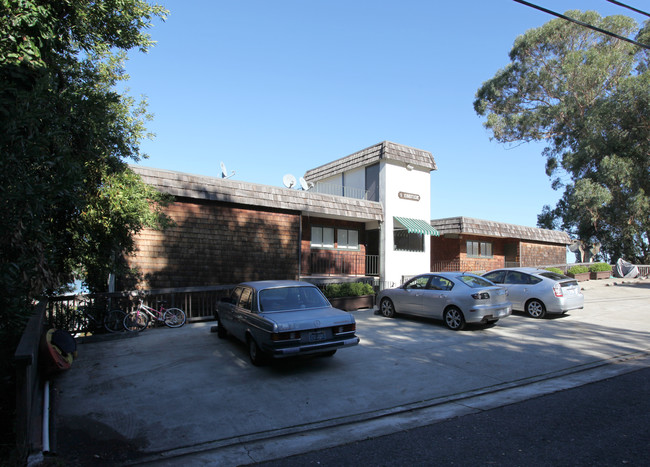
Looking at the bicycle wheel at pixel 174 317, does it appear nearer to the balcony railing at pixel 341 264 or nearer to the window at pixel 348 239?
the balcony railing at pixel 341 264

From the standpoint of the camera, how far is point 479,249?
83.7 feet

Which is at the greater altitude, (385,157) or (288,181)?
(385,157)

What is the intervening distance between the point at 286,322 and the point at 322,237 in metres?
11.5

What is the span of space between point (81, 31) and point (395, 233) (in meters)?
15.5

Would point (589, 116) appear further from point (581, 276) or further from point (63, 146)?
point (63, 146)

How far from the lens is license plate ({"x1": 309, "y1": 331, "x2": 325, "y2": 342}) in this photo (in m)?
6.71

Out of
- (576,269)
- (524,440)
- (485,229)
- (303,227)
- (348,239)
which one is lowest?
(524,440)

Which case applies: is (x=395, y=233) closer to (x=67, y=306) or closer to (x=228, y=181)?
(x=228, y=181)

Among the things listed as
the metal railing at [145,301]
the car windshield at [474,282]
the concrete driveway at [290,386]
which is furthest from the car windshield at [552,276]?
the metal railing at [145,301]

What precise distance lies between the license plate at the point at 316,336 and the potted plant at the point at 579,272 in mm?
23350

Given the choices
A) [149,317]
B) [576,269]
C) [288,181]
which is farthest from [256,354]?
[576,269]

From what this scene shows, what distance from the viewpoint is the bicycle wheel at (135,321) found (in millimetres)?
10422

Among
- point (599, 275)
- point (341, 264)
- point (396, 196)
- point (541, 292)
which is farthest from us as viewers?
point (599, 275)

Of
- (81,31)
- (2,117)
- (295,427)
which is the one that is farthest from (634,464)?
(81,31)
